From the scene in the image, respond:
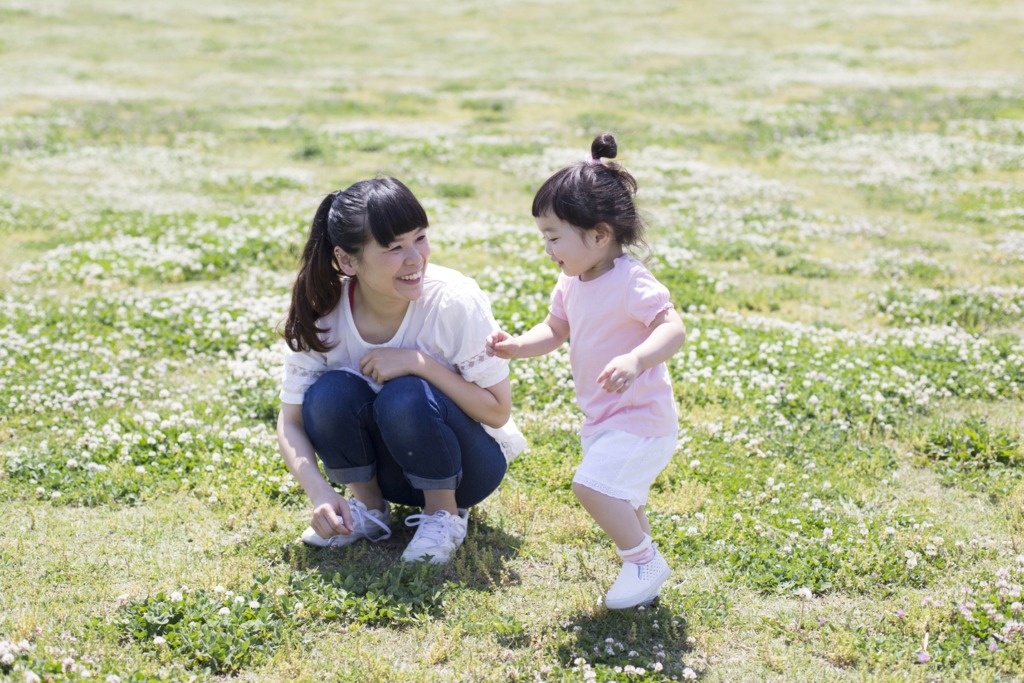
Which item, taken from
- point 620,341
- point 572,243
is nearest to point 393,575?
point 620,341

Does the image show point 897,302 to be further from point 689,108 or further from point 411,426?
point 689,108

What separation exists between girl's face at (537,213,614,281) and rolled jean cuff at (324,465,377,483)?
1786mm

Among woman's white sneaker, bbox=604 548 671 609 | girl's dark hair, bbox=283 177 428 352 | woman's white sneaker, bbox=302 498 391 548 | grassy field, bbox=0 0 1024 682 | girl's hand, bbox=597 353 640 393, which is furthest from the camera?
woman's white sneaker, bbox=302 498 391 548

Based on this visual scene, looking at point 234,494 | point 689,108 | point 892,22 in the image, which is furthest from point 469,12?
point 234,494

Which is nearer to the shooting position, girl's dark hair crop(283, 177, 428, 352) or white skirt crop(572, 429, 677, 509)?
white skirt crop(572, 429, 677, 509)

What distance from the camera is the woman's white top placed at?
5.91 metres

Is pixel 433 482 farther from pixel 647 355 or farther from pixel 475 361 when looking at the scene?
pixel 647 355

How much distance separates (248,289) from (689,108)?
61.3 feet

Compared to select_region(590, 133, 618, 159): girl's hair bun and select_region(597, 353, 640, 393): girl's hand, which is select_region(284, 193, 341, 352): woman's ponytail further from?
select_region(597, 353, 640, 393): girl's hand

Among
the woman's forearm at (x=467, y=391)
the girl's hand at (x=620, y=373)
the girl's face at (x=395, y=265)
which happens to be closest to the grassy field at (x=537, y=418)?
the woman's forearm at (x=467, y=391)

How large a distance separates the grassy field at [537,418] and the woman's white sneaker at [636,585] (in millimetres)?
145

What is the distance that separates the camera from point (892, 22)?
49.7m

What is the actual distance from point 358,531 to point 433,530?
1.77ft

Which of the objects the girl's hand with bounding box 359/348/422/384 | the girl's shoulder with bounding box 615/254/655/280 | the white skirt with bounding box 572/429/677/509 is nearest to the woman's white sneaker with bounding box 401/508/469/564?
the girl's hand with bounding box 359/348/422/384
